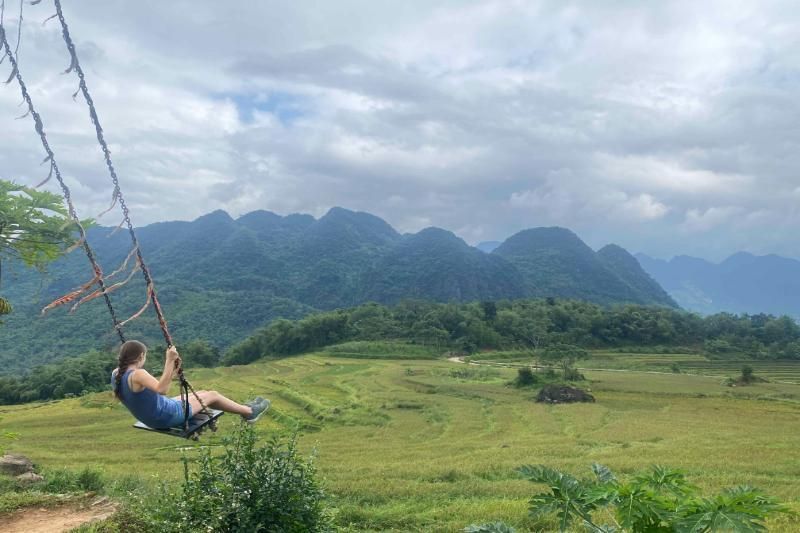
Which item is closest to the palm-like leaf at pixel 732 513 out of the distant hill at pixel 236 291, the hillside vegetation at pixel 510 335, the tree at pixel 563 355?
the tree at pixel 563 355

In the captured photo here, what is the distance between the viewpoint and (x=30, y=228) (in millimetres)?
7797

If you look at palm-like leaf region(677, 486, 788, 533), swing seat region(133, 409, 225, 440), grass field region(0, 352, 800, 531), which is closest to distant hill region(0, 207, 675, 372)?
grass field region(0, 352, 800, 531)

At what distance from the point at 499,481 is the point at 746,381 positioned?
45.7m

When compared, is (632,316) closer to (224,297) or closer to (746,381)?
(746,381)

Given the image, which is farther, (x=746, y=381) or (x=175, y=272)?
(x=175, y=272)

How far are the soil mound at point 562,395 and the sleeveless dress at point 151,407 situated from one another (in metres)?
36.5

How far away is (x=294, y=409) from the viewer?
112 feet

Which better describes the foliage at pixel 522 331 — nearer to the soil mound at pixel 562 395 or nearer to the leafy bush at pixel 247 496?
the soil mound at pixel 562 395

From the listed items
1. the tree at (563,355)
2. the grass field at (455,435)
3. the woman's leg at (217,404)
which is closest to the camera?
the woman's leg at (217,404)

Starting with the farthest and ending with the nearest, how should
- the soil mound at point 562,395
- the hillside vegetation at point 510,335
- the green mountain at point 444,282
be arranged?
the green mountain at point 444,282 < the hillside vegetation at point 510,335 < the soil mound at point 562,395

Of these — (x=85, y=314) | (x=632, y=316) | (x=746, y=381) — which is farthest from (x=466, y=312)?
(x=85, y=314)

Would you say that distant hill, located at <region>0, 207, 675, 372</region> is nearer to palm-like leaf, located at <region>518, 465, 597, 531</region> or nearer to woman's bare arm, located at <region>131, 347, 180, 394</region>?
woman's bare arm, located at <region>131, 347, 180, 394</region>

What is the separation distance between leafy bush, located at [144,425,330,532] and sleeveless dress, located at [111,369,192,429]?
71 centimetres

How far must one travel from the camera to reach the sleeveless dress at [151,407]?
5488 mm
